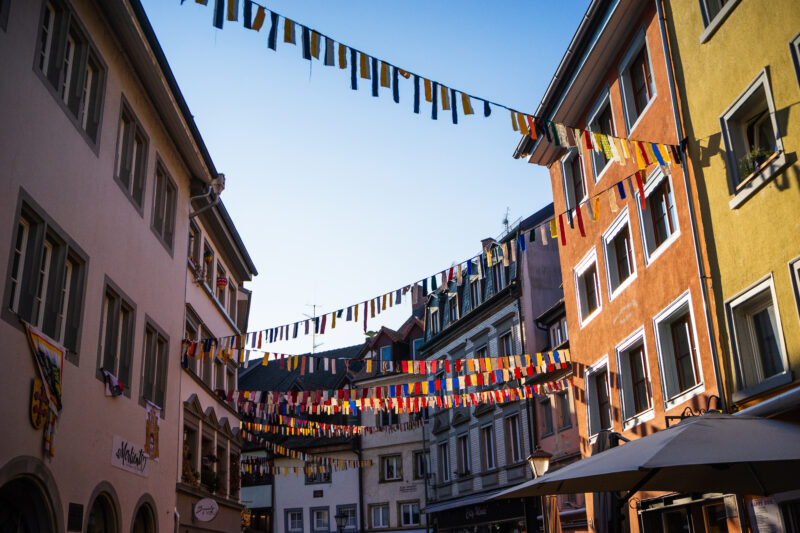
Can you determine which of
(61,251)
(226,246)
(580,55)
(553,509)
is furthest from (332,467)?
(61,251)

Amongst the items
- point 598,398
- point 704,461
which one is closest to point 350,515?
point 598,398

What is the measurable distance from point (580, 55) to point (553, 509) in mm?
9964

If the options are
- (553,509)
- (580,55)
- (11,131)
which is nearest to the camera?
(11,131)

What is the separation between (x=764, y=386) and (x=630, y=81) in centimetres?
797

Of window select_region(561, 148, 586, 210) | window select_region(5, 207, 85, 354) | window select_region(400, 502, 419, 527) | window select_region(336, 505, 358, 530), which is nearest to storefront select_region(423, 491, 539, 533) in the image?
window select_region(400, 502, 419, 527)

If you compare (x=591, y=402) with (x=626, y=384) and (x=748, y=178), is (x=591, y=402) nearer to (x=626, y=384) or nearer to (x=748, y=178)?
(x=626, y=384)

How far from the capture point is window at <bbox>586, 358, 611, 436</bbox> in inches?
742

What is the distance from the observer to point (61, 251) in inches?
477

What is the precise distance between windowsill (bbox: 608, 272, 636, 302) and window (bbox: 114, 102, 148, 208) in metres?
10.2

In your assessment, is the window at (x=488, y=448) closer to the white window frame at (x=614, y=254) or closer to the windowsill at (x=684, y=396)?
the white window frame at (x=614, y=254)

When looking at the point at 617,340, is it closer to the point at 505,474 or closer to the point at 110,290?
the point at 110,290

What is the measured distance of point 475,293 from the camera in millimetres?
37156

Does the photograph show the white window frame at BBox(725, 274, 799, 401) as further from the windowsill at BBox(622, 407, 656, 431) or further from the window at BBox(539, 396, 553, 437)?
the window at BBox(539, 396, 553, 437)

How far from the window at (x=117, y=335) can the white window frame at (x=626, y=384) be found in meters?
10.1
